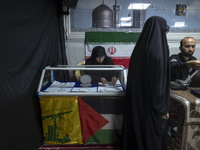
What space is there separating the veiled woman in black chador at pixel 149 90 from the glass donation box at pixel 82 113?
0.99 ft

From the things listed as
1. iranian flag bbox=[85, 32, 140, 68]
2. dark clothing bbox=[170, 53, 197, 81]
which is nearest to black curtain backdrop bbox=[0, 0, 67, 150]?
iranian flag bbox=[85, 32, 140, 68]

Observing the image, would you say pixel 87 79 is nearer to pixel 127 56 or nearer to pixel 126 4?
pixel 127 56

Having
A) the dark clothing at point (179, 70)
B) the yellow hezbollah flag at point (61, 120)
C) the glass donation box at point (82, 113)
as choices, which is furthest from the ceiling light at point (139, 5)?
the yellow hezbollah flag at point (61, 120)

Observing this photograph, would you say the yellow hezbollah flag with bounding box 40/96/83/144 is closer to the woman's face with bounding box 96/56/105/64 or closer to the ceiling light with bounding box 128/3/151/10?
the woman's face with bounding box 96/56/105/64

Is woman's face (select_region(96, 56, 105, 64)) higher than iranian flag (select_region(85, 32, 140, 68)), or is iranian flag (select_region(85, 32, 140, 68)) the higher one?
iranian flag (select_region(85, 32, 140, 68))

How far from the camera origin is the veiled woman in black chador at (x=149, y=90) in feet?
4.09

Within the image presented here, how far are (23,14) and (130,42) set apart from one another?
211 centimetres

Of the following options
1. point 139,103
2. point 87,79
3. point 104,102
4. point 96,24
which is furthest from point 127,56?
point 139,103

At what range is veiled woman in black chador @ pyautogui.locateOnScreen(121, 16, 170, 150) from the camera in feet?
4.09

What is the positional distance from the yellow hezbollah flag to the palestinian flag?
9 cm

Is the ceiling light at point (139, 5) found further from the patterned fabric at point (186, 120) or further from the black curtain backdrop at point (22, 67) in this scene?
the patterned fabric at point (186, 120)

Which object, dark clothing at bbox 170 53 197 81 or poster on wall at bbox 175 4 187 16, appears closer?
dark clothing at bbox 170 53 197 81

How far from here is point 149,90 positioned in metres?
1.30

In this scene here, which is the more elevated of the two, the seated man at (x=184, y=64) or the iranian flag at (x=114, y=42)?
the iranian flag at (x=114, y=42)
